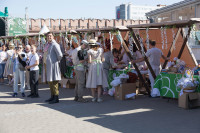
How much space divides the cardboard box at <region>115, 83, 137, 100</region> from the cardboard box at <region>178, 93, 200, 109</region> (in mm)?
1935

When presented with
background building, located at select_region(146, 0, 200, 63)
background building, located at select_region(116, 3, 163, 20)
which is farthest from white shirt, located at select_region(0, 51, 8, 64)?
background building, located at select_region(116, 3, 163, 20)

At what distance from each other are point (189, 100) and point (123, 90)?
7.39ft

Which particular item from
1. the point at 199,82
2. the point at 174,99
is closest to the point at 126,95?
the point at 174,99

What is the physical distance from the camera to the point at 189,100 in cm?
801

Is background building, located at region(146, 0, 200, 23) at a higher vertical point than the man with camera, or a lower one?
higher

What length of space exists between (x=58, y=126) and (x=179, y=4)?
→ 1562cm

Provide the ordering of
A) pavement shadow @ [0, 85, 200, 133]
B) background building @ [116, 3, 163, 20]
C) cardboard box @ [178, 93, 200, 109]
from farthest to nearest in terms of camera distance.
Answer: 1. background building @ [116, 3, 163, 20]
2. cardboard box @ [178, 93, 200, 109]
3. pavement shadow @ [0, 85, 200, 133]

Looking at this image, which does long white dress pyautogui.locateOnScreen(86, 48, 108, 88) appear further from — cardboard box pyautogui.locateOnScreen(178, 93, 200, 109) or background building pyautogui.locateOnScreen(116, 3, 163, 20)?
background building pyautogui.locateOnScreen(116, 3, 163, 20)

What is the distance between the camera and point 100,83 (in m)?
9.21

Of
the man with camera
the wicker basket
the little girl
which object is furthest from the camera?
the man with camera

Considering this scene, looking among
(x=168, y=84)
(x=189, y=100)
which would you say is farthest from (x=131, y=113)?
(x=168, y=84)

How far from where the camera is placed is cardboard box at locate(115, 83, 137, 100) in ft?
31.4

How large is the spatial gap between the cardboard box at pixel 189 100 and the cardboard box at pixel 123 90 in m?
1.94

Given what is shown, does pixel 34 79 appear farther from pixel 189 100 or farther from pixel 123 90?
pixel 189 100
